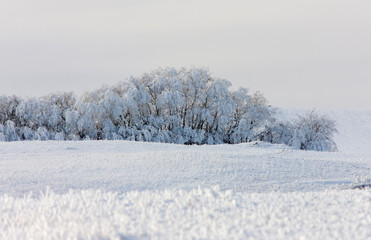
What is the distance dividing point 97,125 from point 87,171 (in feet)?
73.3

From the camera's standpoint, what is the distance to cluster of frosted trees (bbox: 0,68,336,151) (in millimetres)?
35219

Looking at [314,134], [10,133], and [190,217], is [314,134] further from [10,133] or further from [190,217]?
[190,217]

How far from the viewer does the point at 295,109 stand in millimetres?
71438

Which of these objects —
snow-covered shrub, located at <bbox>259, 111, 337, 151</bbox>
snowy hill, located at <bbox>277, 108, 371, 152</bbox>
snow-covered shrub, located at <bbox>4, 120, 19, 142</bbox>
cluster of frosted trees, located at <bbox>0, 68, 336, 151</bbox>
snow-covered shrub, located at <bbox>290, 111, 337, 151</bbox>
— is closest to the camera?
snow-covered shrub, located at <bbox>4, 120, 19, 142</bbox>

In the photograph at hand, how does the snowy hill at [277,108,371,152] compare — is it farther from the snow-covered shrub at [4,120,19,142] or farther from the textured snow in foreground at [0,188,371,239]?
the textured snow in foreground at [0,188,371,239]

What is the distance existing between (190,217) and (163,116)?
3449cm

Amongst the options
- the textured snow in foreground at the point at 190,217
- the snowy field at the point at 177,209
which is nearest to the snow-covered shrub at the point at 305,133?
the snowy field at the point at 177,209

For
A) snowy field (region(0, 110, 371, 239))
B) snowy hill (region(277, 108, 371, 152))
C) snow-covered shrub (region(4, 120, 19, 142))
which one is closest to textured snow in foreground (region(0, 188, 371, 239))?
snowy field (region(0, 110, 371, 239))

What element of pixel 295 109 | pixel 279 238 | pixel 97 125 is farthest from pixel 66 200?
pixel 295 109

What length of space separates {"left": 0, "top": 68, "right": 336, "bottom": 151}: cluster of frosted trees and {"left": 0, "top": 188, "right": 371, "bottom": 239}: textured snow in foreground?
29208 millimetres

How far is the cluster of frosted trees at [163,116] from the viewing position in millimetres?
35219

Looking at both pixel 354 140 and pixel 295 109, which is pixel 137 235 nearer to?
pixel 354 140

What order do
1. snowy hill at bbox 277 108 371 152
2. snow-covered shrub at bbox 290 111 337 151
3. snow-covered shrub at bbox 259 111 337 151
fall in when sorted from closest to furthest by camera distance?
snow-covered shrub at bbox 290 111 337 151 → snow-covered shrub at bbox 259 111 337 151 → snowy hill at bbox 277 108 371 152

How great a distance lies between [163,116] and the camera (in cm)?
3897
